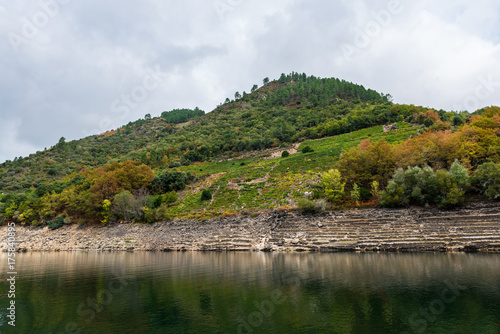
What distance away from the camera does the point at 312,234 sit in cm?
4200

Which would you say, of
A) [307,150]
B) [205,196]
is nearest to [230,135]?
[307,150]

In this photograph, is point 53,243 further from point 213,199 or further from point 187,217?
point 213,199

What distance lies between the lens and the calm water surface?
12539mm

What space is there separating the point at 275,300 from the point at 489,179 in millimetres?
38667

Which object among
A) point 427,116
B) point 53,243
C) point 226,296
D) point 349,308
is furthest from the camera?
point 427,116

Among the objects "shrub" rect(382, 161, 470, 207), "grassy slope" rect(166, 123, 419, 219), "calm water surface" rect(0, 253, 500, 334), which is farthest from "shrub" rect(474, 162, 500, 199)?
"grassy slope" rect(166, 123, 419, 219)

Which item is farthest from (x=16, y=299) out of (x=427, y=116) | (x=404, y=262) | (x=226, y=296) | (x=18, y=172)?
(x=18, y=172)

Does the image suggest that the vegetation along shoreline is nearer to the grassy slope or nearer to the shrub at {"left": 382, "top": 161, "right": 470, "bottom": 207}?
the shrub at {"left": 382, "top": 161, "right": 470, "bottom": 207}

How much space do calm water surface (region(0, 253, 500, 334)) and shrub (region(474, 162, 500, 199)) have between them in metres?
16.7

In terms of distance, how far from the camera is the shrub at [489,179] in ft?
122

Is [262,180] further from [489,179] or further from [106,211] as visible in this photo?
[489,179]

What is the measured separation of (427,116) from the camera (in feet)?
273

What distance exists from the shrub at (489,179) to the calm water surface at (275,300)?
16740mm

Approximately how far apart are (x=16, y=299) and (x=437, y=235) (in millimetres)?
41864
